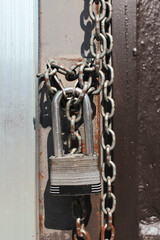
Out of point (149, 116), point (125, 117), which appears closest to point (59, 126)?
point (125, 117)

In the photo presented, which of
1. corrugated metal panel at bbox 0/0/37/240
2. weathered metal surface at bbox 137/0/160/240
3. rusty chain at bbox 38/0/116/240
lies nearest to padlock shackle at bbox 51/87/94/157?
rusty chain at bbox 38/0/116/240

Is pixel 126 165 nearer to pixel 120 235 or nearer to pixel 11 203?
pixel 120 235

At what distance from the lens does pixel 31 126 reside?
857 millimetres

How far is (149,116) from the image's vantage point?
93 centimetres

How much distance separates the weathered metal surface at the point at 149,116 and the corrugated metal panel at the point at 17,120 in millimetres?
400

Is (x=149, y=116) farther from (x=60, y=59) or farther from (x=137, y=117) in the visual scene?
(x=60, y=59)

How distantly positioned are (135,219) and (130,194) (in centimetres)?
9

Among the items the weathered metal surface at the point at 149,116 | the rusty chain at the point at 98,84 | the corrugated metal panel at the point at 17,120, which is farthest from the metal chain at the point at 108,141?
the corrugated metal panel at the point at 17,120

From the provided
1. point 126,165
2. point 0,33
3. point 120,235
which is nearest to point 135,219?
point 120,235

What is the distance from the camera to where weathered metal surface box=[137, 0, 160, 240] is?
918 millimetres

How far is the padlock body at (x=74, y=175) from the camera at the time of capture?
2.34 ft

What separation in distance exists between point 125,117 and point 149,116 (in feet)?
0.35

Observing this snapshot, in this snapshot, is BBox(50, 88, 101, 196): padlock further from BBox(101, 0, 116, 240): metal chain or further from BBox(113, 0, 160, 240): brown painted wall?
BBox(113, 0, 160, 240): brown painted wall

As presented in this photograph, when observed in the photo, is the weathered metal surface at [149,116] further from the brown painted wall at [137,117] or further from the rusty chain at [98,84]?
the rusty chain at [98,84]
